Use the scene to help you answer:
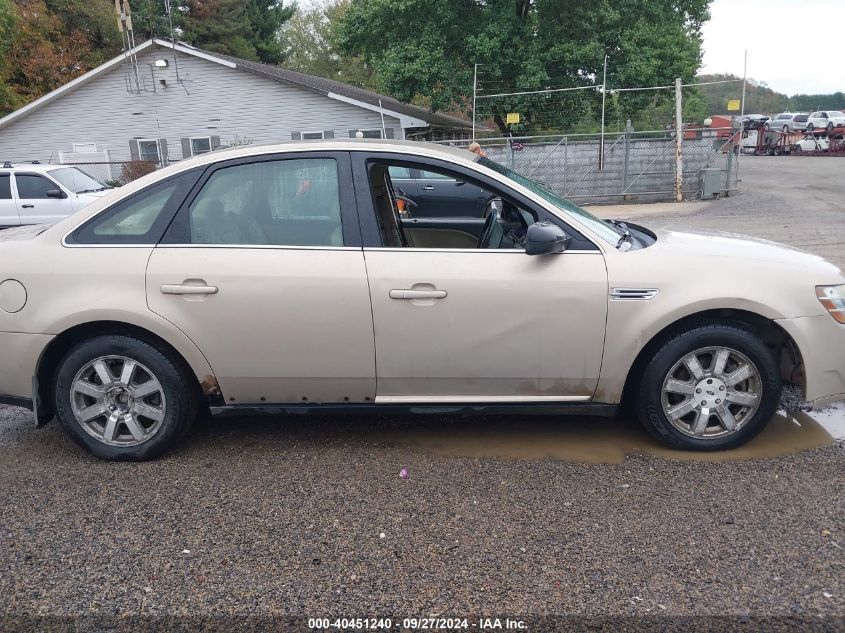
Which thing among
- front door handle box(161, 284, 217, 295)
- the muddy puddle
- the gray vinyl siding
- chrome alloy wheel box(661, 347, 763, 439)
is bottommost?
the muddy puddle

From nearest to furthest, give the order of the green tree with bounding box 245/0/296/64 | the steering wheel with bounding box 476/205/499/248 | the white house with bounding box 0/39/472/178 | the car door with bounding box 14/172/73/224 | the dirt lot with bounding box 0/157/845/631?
the dirt lot with bounding box 0/157/845/631
the steering wheel with bounding box 476/205/499/248
the car door with bounding box 14/172/73/224
the white house with bounding box 0/39/472/178
the green tree with bounding box 245/0/296/64

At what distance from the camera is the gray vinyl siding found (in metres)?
24.5

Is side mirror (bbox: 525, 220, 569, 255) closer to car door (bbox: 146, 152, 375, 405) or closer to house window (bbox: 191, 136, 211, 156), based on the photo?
car door (bbox: 146, 152, 375, 405)

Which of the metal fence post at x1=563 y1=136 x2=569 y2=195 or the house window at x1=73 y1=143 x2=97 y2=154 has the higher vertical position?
the house window at x1=73 y1=143 x2=97 y2=154

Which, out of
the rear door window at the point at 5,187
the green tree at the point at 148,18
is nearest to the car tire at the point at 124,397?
the rear door window at the point at 5,187

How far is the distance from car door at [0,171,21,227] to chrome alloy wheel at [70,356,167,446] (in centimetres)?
1258

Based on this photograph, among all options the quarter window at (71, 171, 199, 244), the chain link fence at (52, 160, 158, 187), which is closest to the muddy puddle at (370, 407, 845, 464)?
the quarter window at (71, 171, 199, 244)

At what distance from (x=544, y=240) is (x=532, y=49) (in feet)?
73.5

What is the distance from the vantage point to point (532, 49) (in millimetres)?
23812

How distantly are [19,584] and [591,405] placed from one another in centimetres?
275

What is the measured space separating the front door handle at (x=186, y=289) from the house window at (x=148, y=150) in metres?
24.0

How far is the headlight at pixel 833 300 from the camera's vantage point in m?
3.62

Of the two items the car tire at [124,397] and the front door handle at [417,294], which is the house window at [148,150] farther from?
the front door handle at [417,294]

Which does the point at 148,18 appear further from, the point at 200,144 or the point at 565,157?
the point at 565,157
